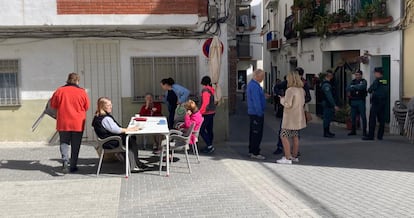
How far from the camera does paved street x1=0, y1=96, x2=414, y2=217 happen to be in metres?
6.59

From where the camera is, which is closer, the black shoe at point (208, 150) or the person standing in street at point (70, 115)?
the person standing in street at point (70, 115)

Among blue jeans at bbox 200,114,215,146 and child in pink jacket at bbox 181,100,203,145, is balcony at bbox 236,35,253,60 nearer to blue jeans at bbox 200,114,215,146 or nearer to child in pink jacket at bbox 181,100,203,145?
blue jeans at bbox 200,114,215,146

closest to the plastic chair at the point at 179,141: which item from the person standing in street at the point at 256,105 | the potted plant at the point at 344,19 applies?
the person standing in street at the point at 256,105

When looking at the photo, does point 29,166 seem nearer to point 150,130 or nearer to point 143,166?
point 143,166

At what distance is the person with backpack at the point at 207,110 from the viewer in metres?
10.9

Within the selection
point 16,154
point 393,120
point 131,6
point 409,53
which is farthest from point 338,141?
point 16,154

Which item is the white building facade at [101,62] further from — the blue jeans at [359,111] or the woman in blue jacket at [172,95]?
the blue jeans at [359,111]

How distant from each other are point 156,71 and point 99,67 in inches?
52.0

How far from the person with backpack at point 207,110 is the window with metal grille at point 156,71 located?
4.27 feet

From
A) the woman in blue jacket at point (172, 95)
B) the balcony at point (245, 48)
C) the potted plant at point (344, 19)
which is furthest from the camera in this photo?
the balcony at point (245, 48)

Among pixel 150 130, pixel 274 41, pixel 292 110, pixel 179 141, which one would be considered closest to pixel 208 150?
pixel 179 141

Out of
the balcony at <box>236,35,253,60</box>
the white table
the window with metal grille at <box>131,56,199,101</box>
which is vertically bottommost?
the white table

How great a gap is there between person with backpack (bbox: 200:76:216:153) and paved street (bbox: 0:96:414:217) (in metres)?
0.36

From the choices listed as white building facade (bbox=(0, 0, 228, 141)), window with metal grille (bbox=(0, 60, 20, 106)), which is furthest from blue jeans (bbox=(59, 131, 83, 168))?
window with metal grille (bbox=(0, 60, 20, 106))
